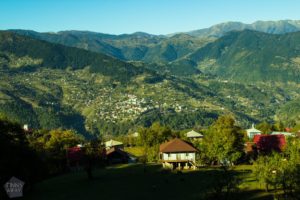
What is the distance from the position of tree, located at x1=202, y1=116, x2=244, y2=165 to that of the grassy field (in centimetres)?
420

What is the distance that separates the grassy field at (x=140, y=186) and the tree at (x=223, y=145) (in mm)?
4196

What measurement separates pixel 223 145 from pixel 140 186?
108ft

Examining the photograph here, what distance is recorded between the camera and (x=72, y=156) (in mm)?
145250

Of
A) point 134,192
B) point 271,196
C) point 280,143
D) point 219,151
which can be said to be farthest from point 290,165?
point 280,143

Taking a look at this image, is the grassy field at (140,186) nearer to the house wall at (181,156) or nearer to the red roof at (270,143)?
the house wall at (181,156)

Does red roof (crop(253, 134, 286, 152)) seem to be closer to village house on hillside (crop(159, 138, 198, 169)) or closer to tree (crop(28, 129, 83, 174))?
village house on hillside (crop(159, 138, 198, 169))

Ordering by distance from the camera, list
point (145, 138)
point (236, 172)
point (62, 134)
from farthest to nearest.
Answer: point (62, 134) < point (145, 138) < point (236, 172)

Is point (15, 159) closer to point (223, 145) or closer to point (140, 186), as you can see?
point (140, 186)

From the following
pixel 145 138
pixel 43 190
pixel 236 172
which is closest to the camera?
pixel 43 190

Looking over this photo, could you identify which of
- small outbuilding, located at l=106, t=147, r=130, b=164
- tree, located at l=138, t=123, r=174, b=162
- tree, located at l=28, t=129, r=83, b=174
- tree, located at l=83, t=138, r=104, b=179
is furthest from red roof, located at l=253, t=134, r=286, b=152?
tree, located at l=28, t=129, r=83, b=174

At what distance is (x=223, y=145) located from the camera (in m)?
119

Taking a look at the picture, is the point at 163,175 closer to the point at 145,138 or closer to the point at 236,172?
the point at 236,172

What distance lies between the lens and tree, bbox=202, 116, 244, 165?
118m

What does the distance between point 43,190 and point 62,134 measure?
238ft
